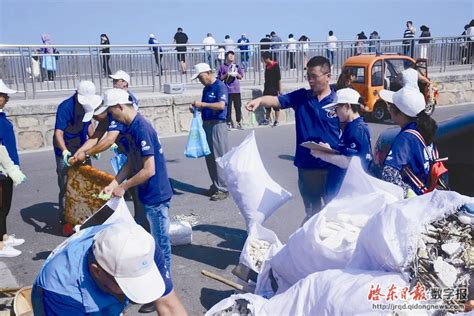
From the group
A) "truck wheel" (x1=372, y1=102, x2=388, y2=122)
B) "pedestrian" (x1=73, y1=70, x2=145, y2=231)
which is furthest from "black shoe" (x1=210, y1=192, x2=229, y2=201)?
"truck wheel" (x1=372, y1=102, x2=388, y2=122)

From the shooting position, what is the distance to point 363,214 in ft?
11.1

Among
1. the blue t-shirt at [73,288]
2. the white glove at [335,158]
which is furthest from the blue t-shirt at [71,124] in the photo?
the blue t-shirt at [73,288]

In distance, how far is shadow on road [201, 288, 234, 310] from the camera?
4293mm

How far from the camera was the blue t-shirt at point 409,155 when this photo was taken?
360 centimetres

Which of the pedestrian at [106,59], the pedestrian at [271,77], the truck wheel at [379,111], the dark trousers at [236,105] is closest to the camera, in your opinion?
the pedestrian at [106,59]

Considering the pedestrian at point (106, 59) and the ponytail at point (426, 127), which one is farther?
the pedestrian at point (106, 59)

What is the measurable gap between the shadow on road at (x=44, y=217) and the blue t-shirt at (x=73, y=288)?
3882 mm

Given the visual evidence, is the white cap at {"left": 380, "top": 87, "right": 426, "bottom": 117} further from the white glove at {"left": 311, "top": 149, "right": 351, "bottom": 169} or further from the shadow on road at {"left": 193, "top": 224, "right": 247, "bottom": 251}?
the shadow on road at {"left": 193, "top": 224, "right": 247, "bottom": 251}

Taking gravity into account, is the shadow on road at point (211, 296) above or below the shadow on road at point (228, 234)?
below

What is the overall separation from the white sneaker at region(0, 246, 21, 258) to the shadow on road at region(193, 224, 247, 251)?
75.7 inches

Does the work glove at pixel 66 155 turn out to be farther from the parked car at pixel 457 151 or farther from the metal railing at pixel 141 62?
the metal railing at pixel 141 62

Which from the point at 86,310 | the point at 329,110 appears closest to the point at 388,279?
the point at 86,310

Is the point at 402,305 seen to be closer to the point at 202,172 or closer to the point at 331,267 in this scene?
the point at 331,267

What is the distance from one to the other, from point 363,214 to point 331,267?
0.43m
